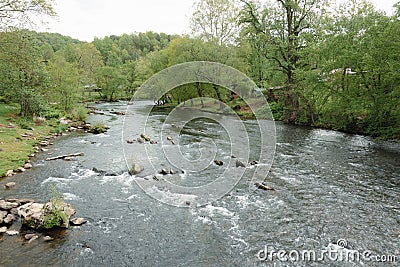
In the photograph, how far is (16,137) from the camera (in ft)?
55.6

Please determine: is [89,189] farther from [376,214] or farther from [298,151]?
[298,151]

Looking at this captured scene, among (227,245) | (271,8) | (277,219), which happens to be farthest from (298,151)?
(271,8)

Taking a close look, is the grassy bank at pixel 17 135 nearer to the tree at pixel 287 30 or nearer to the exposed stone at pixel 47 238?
the exposed stone at pixel 47 238

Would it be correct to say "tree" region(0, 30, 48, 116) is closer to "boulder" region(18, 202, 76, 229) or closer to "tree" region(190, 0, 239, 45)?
"boulder" region(18, 202, 76, 229)

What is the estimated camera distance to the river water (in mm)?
6738

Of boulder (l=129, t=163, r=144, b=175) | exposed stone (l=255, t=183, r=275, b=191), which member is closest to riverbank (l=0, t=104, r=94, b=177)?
boulder (l=129, t=163, r=144, b=175)

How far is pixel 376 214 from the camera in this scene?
8.93 meters

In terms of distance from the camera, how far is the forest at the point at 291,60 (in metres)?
18.7

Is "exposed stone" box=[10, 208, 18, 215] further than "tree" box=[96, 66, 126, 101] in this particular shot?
No

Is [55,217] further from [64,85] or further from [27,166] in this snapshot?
[64,85]

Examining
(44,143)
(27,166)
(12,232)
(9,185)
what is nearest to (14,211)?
(12,232)
